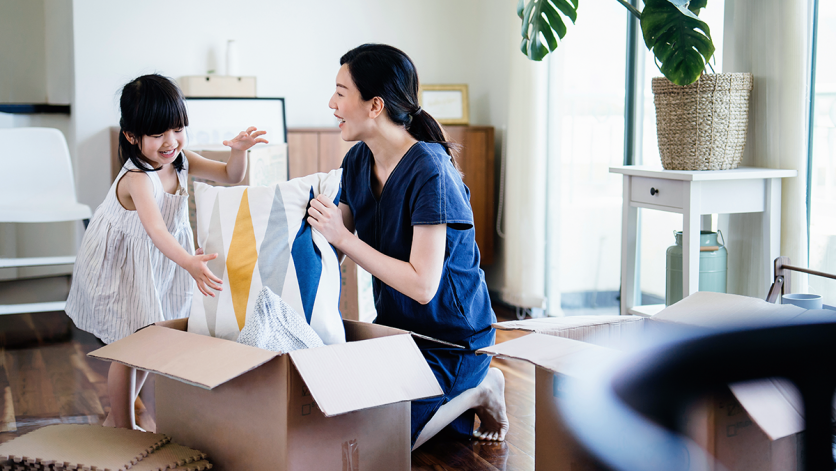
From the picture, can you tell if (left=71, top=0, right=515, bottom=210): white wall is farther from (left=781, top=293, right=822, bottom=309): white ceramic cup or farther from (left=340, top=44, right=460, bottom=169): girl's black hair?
(left=781, top=293, right=822, bottom=309): white ceramic cup

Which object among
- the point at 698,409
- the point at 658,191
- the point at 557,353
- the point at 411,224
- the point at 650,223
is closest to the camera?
the point at 698,409

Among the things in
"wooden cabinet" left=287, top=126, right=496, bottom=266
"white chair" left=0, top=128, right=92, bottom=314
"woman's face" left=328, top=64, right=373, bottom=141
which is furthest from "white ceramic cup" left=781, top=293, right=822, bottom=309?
"white chair" left=0, top=128, right=92, bottom=314

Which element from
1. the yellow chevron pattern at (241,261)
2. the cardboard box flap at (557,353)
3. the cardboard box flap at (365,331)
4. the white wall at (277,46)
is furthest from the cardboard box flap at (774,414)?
the white wall at (277,46)

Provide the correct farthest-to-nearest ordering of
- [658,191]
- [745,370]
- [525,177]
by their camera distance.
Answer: [525,177] → [658,191] → [745,370]

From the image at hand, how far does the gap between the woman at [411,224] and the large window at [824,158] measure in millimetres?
1073

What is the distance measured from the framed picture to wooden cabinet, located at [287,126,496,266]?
15cm

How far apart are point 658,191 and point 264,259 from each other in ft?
4.34

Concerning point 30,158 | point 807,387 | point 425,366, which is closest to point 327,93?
point 30,158

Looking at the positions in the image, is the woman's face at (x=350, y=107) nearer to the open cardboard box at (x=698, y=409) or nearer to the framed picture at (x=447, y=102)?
the open cardboard box at (x=698, y=409)

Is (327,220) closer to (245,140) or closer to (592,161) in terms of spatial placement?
(245,140)

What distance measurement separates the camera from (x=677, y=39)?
5.96 ft

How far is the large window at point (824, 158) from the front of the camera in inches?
75.1

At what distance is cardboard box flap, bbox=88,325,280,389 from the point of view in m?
1.00

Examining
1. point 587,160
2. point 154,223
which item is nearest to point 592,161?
point 587,160
